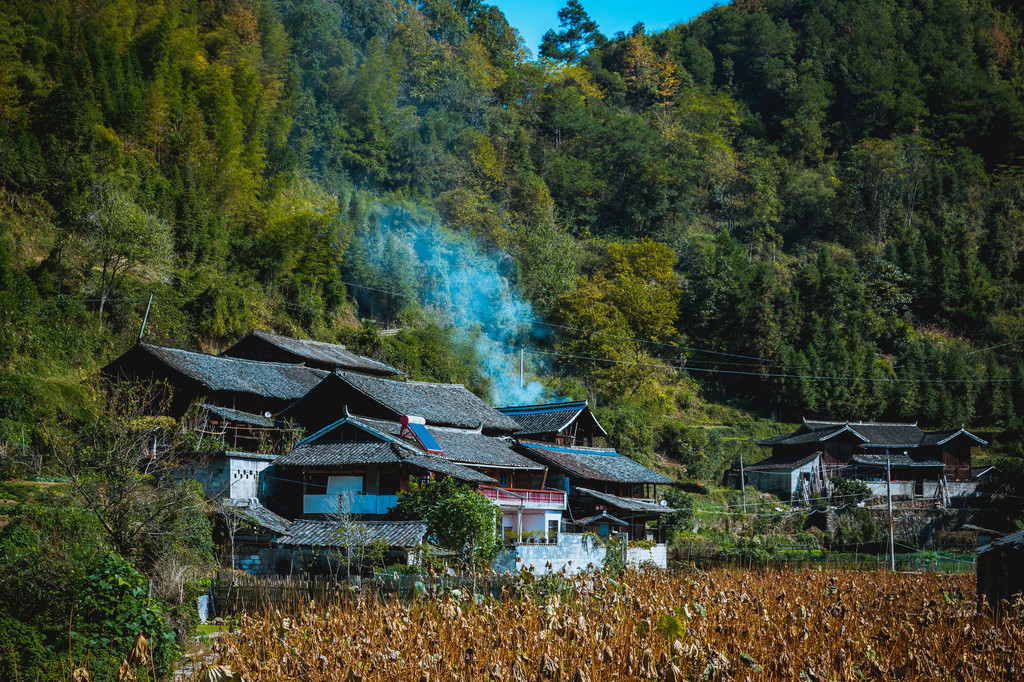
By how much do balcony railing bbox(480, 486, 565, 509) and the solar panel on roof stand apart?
6.53 feet

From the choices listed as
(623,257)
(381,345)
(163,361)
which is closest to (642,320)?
(623,257)

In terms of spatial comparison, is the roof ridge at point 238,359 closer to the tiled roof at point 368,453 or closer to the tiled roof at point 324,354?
the tiled roof at point 324,354

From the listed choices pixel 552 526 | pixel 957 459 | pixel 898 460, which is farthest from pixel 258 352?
pixel 957 459

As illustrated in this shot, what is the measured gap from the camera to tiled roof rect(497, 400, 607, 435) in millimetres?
34906

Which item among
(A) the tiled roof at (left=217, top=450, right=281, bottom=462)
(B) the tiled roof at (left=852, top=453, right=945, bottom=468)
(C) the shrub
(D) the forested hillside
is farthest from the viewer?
(B) the tiled roof at (left=852, top=453, right=945, bottom=468)

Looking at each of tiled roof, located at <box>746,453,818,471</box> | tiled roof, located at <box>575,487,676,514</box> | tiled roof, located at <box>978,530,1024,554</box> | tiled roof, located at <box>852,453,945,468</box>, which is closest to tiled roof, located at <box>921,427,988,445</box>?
tiled roof, located at <box>852,453,945,468</box>

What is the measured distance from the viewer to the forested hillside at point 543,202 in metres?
32.3

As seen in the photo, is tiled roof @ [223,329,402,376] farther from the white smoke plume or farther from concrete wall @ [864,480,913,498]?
concrete wall @ [864,480,913,498]

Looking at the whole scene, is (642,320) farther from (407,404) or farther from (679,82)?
(679,82)

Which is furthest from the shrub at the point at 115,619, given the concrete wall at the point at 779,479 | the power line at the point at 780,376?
the power line at the point at 780,376

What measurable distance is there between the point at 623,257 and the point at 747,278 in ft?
29.1

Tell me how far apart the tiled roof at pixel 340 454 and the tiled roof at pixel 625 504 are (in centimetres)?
947

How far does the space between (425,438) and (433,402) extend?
435 centimetres

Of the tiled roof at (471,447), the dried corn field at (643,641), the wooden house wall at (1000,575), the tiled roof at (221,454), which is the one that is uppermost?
the tiled roof at (471,447)
